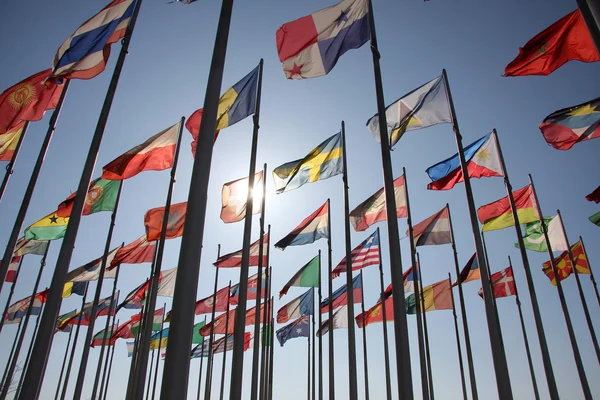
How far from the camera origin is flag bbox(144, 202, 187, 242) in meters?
16.8

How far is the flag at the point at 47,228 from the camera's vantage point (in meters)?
16.4

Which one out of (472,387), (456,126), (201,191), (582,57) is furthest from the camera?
(472,387)

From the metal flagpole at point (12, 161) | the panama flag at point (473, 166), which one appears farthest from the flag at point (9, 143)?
the panama flag at point (473, 166)

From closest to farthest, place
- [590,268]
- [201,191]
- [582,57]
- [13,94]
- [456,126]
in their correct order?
1. [201,191]
2. [582,57]
3. [456,126]
4. [13,94]
5. [590,268]

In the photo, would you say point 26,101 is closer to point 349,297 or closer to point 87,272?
point 87,272

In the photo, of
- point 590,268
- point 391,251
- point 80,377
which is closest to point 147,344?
point 80,377

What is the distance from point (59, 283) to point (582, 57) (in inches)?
496

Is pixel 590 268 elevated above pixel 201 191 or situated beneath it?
elevated above

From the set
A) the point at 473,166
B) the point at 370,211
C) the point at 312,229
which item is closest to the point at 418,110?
the point at 473,166

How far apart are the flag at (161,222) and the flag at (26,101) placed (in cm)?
611

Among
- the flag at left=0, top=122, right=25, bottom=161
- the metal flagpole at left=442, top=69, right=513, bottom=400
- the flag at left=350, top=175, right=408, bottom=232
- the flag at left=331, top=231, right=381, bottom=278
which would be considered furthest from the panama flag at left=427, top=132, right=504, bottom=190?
the flag at left=0, top=122, right=25, bottom=161

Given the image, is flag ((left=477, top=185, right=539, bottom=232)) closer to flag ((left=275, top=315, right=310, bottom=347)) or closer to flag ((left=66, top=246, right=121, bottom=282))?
flag ((left=275, top=315, right=310, bottom=347))

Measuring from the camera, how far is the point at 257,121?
11180 millimetres

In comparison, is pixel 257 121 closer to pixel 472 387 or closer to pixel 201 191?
pixel 201 191
